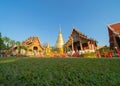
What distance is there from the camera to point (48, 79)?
301 inches

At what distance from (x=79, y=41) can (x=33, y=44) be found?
13882 mm

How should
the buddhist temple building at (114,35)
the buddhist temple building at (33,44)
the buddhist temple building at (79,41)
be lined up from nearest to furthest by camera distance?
the buddhist temple building at (114,35), the buddhist temple building at (79,41), the buddhist temple building at (33,44)

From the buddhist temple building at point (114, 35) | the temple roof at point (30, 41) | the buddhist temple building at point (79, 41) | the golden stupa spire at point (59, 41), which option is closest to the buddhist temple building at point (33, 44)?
the temple roof at point (30, 41)

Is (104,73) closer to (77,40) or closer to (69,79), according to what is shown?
(69,79)

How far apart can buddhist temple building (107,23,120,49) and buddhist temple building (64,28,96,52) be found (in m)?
3.87

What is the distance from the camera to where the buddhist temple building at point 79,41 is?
35834mm

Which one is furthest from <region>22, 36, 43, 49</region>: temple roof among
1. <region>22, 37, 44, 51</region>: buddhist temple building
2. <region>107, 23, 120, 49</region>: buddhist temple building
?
<region>107, 23, 120, 49</region>: buddhist temple building

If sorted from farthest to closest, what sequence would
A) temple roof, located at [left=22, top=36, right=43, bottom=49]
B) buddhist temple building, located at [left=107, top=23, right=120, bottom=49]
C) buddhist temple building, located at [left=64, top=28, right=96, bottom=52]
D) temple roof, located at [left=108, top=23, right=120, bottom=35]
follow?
temple roof, located at [left=22, top=36, right=43, bottom=49], buddhist temple building, located at [left=64, top=28, right=96, bottom=52], temple roof, located at [left=108, top=23, right=120, bottom=35], buddhist temple building, located at [left=107, top=23, right=120, bottom=49]

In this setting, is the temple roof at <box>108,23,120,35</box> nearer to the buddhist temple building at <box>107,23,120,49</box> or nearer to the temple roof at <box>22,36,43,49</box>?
the buddhist temple building at <box>107,23,120,49</box>

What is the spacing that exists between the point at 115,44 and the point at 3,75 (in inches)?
1006

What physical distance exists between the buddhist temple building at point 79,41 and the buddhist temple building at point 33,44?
10110mm

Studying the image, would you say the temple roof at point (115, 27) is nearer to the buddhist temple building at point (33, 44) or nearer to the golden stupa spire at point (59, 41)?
the buddhist temple building at point (33, 44)

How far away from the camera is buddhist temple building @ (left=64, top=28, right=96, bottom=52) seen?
3583 centimetres

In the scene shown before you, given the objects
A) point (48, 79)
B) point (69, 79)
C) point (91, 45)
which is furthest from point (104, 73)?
point (91, 45)
